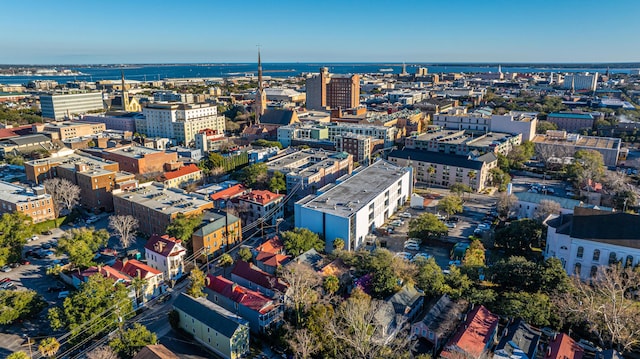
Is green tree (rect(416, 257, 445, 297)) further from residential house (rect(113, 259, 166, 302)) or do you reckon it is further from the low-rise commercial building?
the low-rise commercial building

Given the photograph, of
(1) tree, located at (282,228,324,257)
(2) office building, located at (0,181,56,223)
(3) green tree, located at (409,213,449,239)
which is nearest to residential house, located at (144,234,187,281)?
(1) tree, located at (282,228,324,257)

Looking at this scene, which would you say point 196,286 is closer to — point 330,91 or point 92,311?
point 92,311

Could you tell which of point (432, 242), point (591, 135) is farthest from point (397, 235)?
point (591, 135)

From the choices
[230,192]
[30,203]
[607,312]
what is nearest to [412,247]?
[607,312]

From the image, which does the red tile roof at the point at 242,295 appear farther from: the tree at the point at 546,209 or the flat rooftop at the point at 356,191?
the tree at the point at 546,209

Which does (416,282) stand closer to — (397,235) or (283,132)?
(397,235)
